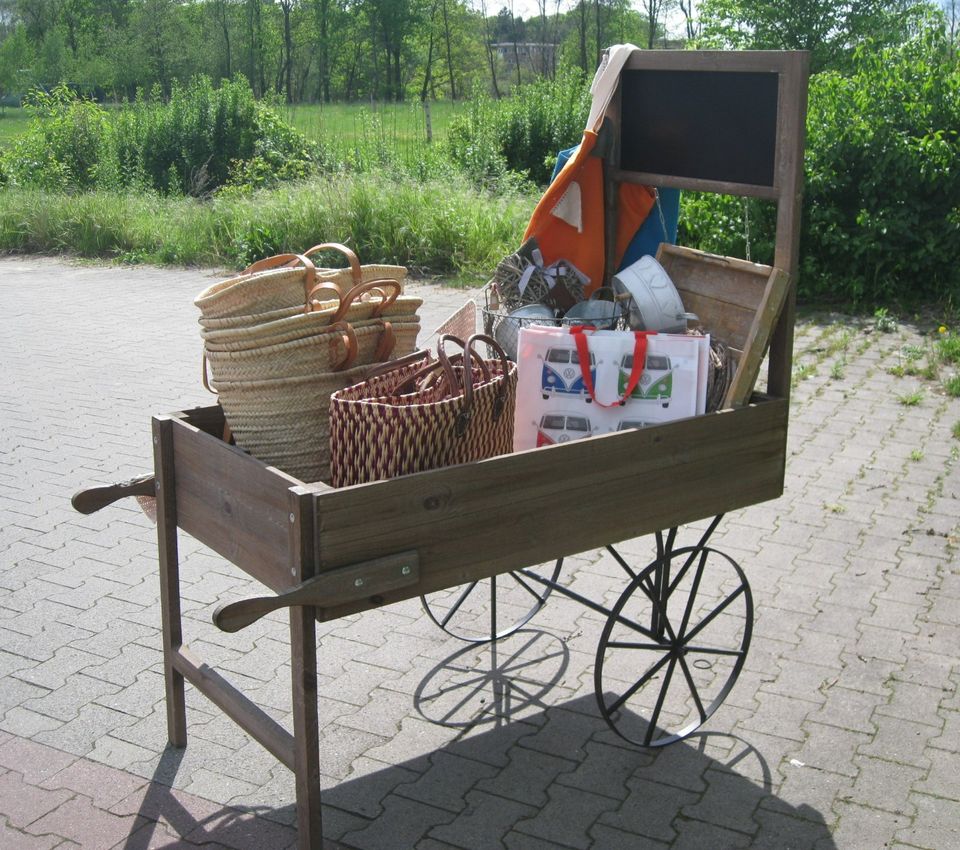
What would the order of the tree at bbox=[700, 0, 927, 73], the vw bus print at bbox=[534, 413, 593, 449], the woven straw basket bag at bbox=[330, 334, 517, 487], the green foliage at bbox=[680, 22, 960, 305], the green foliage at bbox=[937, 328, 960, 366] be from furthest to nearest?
1. the tree at bbox=[700, 0, 927, 73]
2. the green foliage at bbox=[680, 22, 960, 305]
3. the green foliage at bbox=[937, 328, 960, 366]
4. the vw bus print at bbox=[534, 413, 593, 449]
5. the woven straw basket bag at bbox=[330, 334, 517, 487]

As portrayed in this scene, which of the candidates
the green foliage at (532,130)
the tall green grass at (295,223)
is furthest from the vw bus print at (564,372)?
the green foliage at (532,130)

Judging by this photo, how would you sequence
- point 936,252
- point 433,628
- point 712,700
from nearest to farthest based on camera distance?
point 712,700
point 433,628
point 936,252

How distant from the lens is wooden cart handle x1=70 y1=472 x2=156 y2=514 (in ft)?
10.8

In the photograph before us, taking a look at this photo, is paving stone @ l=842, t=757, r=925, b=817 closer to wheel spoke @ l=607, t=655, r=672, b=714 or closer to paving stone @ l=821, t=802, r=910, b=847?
paving stone @ l=821, t=802, r=910, b=847

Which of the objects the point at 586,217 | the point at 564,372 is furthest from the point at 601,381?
the point at 586,217

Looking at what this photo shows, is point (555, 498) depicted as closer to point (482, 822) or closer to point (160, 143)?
point (482, 822)

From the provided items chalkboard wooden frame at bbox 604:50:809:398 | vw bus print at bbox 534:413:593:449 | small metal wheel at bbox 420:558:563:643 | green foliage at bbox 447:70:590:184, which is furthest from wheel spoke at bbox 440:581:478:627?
green foliage at bbox 447:70:590:184

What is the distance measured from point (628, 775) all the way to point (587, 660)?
720 millimetres

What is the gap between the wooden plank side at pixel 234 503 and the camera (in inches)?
106

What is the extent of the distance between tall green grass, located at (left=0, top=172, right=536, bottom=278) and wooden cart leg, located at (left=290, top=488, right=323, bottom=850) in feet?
28.4

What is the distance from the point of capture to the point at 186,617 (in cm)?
446

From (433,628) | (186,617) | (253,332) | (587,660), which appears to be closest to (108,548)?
(186,617)

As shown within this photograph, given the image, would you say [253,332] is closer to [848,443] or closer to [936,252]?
[848,443]

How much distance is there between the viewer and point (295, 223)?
12.2 m
